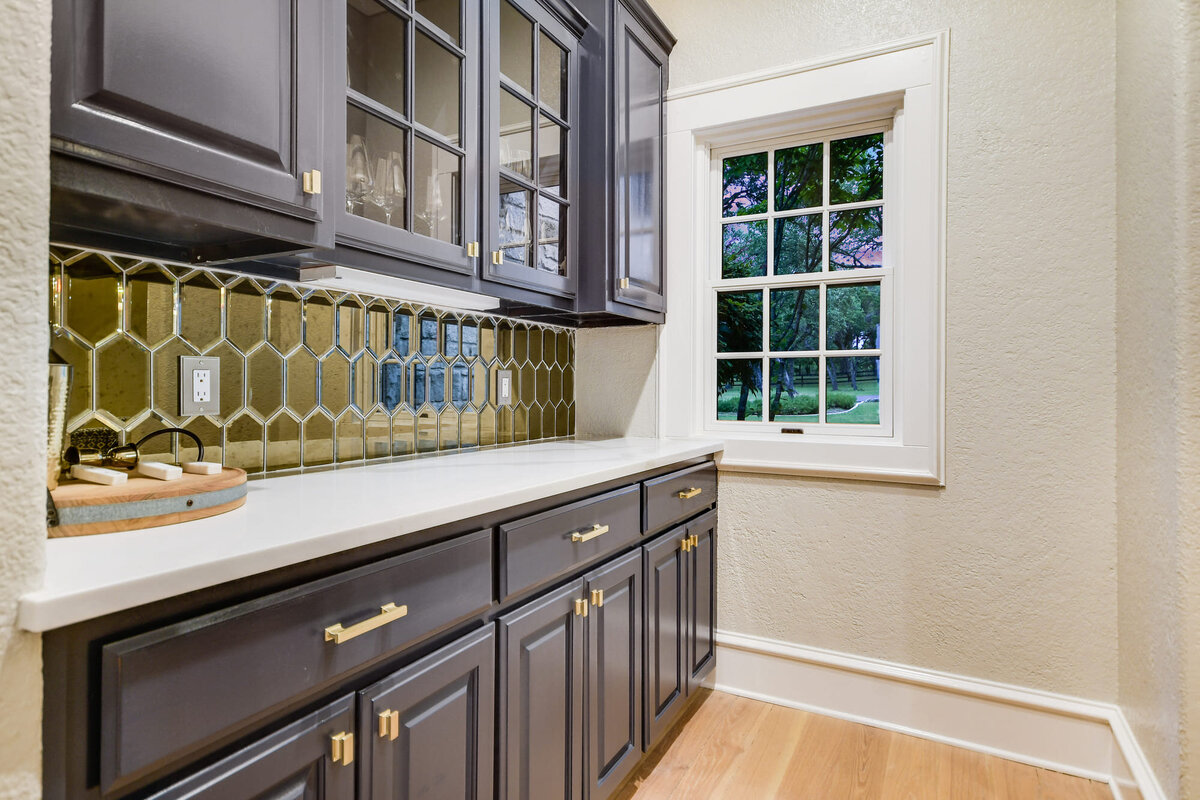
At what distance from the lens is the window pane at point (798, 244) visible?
239cm

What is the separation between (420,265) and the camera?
146cm

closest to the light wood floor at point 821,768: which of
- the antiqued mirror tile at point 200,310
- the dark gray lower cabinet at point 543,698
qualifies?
the dark gray lower cabinet at point 543,698

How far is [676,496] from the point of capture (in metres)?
1.99

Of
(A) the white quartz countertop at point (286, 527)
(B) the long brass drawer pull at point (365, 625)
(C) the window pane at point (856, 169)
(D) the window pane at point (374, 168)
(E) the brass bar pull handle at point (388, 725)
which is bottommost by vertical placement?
(E) the brass bar pull handle at point (388, 725)

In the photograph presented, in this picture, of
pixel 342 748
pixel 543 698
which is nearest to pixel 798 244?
pixel 543 698

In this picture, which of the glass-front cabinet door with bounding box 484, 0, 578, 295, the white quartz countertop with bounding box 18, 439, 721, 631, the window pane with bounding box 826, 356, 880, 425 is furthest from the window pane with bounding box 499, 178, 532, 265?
the window pane with bounding box 826, 356, 880, 425

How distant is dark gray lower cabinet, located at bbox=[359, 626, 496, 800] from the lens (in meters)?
0.93

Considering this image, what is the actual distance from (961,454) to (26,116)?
2.33 metres

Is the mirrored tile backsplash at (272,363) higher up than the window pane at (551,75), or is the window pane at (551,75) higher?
the window pane at (551,75)

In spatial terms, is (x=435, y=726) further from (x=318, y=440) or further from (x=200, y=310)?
(x=200, y=310)

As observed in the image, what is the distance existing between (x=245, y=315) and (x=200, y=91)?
0.56 m

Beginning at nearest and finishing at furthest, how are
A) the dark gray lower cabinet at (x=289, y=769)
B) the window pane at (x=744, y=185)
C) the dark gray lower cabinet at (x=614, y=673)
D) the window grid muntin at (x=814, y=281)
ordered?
the dark gray lower cabinet at (x=289, y=769) < the dark gray lower cabinet at (x=614, y=673) < the window grid muntin at (x=814, y=281) < the window pane at (x=744, y=185)

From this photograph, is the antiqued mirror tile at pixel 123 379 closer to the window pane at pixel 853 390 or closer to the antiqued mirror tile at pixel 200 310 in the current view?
the antiqued mirror tile at pixel 200 310

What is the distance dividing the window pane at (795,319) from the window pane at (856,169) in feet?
1.22
